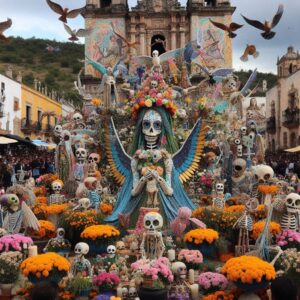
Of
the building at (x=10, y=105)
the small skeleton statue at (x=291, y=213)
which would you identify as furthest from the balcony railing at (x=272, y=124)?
the small skeleton statue at (x=291, y=213)

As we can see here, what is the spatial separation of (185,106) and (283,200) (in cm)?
803

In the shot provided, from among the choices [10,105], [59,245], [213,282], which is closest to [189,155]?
[59,245]

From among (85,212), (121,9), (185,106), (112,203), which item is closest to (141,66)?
(185,106)

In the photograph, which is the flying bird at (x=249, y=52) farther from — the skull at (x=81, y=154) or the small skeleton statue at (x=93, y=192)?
the small skeleton statue at (x=93, y=192)

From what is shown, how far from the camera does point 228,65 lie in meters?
33.2

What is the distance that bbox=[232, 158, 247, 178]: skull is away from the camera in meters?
12.5

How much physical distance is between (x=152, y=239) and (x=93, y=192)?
3.24 m

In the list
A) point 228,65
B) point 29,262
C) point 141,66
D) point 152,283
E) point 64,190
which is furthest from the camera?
point 228,65

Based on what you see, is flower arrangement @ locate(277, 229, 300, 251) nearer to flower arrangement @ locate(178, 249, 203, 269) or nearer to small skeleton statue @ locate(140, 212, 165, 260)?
flower arrangement @ locate(178, 249, 203, 269)

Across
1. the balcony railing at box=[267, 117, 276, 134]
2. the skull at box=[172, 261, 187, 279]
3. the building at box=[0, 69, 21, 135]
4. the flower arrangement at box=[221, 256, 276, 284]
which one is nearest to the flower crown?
the skull at box=[172, 261, 187, 279]

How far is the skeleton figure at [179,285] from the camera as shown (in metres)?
6.27

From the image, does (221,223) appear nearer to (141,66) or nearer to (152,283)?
(152,283)

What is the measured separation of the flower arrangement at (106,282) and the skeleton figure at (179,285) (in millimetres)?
727

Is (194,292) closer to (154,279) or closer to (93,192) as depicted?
(154,279)
